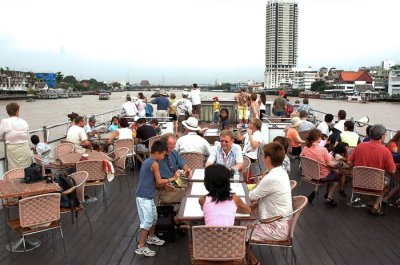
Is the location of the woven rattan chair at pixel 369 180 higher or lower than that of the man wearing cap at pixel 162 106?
lower

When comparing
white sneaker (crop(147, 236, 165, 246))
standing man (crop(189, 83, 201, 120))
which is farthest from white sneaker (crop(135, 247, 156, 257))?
standing man (crop(189, 83, 201, 120))

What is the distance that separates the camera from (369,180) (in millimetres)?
4781

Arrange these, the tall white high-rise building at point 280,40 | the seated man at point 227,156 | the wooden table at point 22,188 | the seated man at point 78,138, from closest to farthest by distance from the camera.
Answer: the wooden table at point 22,188, the seated man at point 227,156, the seated man at point 78,138, the tall white high-rise building at point 280,40

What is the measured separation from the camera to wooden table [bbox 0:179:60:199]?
12.1 ft

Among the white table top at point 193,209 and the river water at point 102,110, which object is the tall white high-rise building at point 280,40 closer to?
the river water at point 102,110

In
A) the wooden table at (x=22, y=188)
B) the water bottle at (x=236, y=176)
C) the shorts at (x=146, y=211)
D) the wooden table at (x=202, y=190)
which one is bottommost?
the shorts at (x=146, y=211)

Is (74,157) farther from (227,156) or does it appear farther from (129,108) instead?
(129,108)

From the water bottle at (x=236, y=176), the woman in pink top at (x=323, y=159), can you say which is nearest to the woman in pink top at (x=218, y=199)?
the water bottle at (x=236, y=176)

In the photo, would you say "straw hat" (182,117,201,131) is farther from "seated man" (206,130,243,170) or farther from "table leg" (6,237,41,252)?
"table leg" (6,237,41,252)

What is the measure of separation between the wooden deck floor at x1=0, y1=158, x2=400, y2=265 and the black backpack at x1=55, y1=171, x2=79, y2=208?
0.46m

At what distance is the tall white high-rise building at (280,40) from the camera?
17388 cm

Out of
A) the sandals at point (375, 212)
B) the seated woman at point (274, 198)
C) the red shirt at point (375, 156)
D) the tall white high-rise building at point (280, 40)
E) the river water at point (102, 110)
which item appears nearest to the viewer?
the seated woman at point (274, 198)

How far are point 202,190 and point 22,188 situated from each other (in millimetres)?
1954

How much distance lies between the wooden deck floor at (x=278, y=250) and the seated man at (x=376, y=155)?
0.58 m
